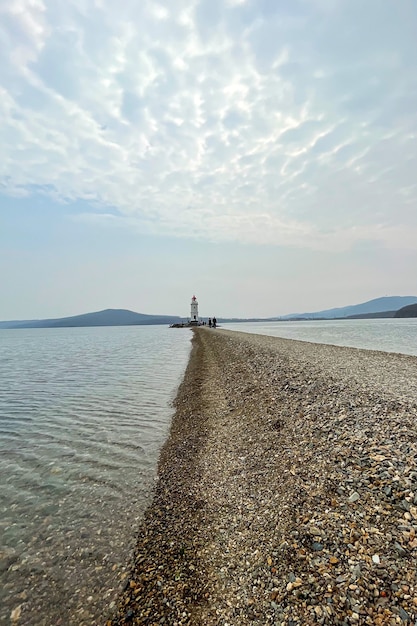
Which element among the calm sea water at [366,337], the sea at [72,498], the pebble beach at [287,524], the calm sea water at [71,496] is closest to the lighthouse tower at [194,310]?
the calm sea water at [366,337]

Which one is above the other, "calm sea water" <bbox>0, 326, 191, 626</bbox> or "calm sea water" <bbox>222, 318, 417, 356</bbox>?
"calm sea water" <bbox>222, 318, 417, 356</bbox>

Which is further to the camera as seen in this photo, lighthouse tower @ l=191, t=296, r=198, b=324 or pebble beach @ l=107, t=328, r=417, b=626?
lighthouse tower @ l=191, t=296, r=198, b=324

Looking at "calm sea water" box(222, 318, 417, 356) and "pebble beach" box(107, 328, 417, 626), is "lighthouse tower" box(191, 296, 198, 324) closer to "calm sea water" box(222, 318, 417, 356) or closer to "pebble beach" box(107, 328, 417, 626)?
"calm sea water" box(222, 318, 417, 356)

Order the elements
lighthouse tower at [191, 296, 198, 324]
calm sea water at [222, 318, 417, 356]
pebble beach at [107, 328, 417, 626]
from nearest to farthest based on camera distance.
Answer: pebble beach at [107, 328, 417, 626] < calm sea water at [222, 318, 417, 356] < lighthouse tower at [191, 296, 198, 324]

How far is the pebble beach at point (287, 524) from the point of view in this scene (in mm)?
4246

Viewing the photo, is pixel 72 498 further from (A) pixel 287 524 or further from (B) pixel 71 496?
(A) pixel 287 524

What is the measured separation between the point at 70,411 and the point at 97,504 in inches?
372

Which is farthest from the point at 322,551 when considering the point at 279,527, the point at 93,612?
the point at 93,612

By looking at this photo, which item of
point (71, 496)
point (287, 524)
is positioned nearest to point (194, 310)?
Result: point (71, 496)

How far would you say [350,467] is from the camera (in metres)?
6.89

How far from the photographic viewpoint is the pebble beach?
13.9 feet

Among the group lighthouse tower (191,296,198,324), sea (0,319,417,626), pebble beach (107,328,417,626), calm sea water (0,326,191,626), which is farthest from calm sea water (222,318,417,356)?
lighthouse tower (191,296,198,324)

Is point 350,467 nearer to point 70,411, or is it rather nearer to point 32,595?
point 32,595

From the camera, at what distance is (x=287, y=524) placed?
572cm
